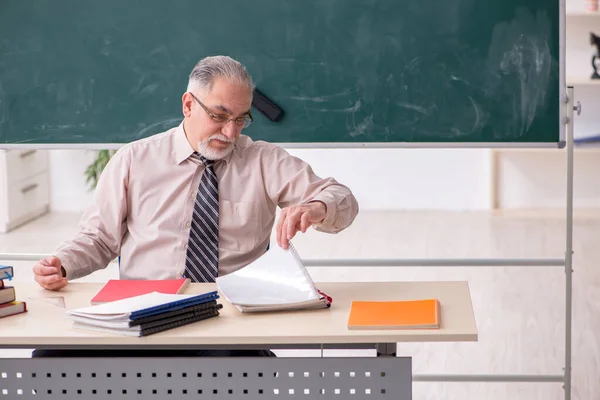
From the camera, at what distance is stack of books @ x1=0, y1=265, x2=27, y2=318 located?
208cm

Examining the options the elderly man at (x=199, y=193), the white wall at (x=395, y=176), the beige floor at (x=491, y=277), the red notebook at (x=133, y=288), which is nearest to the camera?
the red notebook at (x=133, y=288)

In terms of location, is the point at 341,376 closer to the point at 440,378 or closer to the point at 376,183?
the point at 440,378

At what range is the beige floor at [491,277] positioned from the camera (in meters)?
3.70

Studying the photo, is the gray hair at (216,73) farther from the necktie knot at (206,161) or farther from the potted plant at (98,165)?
the potted plant at (98,165)

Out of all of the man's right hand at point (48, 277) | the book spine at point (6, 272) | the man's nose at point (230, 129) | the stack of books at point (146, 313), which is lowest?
the stack of books at point (146, 313)

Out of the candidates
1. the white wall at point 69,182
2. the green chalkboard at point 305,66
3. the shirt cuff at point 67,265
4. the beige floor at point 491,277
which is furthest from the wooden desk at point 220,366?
the white wall at point 69,182

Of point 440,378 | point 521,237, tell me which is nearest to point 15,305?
point 440,378

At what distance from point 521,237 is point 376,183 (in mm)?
1442

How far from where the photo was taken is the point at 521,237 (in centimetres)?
613

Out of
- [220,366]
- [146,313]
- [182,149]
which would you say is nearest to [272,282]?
[220,366]

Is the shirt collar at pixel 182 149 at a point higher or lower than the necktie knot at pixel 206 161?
higher

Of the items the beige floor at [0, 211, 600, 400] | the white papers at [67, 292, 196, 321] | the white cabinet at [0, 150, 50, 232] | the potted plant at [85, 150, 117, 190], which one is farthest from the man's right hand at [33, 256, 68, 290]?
the potted plant at [85, 150, 117, 190]

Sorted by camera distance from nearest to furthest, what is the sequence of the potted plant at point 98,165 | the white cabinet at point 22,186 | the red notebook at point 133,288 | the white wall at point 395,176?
1. the red notebook at point 133,288
2. the white cabinet at point 22,186
3. the potted plant at point 98,165
4. the white wall at point 395,176

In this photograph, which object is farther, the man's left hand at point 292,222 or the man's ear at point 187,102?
the man's ear at point 187,102
